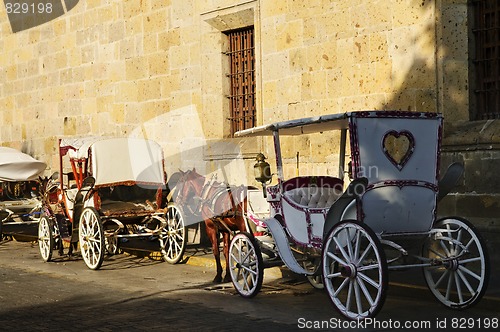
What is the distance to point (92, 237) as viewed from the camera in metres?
12.9

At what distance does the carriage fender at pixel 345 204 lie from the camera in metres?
8.36

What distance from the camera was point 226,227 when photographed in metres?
11.3

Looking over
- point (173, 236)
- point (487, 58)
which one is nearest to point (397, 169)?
point (487, 58)

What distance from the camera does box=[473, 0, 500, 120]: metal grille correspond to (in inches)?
489

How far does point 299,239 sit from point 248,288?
0.82m

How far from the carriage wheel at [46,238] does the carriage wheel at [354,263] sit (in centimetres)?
650

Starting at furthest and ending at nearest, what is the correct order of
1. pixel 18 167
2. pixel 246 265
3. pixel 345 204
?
pixel 18 167 → pixel 246 265 → pixel 345 204

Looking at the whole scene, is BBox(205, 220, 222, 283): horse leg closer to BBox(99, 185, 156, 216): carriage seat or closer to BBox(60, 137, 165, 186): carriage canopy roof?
BBox(99, 185, 156, 216): carriage seat

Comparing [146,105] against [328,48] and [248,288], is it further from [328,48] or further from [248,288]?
[248,288]

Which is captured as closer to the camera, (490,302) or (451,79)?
(490,302)

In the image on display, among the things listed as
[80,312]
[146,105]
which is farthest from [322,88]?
[80,312]

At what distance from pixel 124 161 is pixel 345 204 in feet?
19.9

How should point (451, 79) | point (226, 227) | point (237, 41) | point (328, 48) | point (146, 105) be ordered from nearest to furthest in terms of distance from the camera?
1. point (226, 227)
2. point (451, 79)
3. point (328, 48)
4. point (237, 41)
5. point (146, 105)

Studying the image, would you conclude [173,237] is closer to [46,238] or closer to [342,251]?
[46,238]
